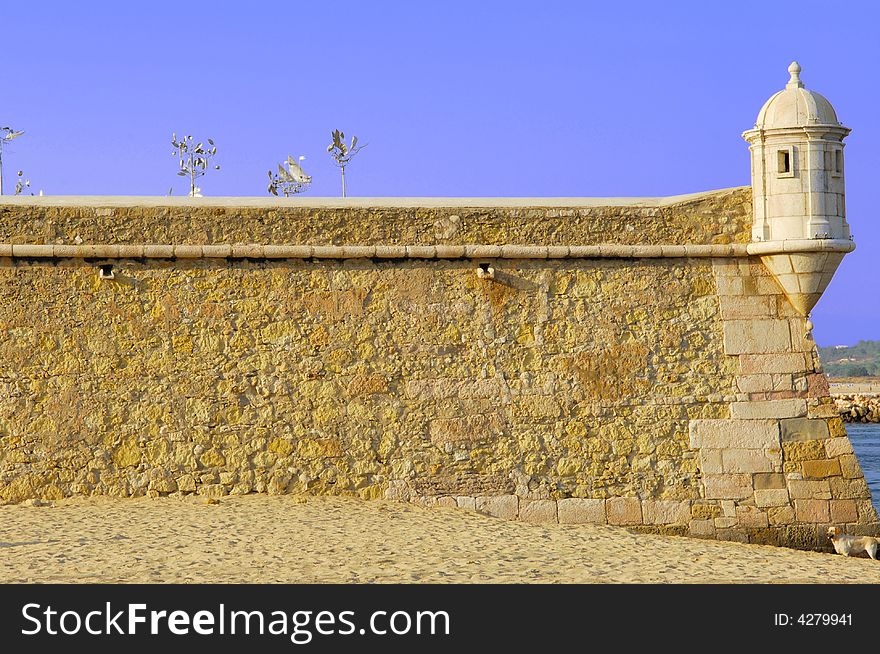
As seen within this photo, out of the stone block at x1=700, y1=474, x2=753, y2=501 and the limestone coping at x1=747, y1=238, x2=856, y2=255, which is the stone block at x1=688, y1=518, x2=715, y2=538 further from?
the limestone coping at x1=747, y1=238, x2=856, y2=255

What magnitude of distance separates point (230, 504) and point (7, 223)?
109 inches

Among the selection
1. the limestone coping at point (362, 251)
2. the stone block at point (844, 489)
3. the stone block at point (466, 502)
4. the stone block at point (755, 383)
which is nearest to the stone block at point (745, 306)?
the limestone coping at point (362, 251)

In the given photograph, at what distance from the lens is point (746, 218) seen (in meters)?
10.4

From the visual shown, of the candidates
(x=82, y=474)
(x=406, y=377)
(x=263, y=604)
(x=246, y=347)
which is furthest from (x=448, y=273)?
(x=263, y=604)

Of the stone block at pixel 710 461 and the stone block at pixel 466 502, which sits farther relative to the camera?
the stone block at pixel 710 461

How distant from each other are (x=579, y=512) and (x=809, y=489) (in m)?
1.83

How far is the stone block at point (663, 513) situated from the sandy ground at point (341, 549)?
326mm

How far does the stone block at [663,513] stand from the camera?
10.2 meters

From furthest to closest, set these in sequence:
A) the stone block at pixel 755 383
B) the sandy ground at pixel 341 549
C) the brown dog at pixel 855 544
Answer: the stone block at pixel 755 383
the brown dog at pixel 855 544
the sandy ground at pixel 341 549

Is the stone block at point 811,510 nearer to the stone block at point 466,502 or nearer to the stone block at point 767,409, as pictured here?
the stone block at point 767,409

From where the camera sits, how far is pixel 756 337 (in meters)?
10.3

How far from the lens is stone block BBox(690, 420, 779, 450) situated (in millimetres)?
Answer: 10242

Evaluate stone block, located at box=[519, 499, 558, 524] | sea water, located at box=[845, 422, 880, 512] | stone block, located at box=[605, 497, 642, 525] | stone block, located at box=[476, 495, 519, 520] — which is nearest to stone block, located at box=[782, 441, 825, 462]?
stone block, located at box=[605, 497, 642, 525]

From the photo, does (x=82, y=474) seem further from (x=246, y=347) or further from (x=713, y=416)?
(x=713, y=416)
